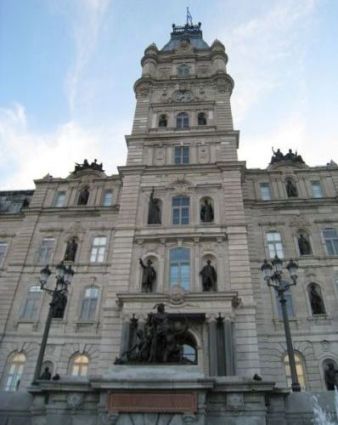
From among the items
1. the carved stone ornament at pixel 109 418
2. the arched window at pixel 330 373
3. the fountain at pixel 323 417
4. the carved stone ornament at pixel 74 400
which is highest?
the arched window at pixel 330 373

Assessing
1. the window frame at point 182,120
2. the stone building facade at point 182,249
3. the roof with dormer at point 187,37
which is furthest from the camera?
the roof with dormer at point 187,37

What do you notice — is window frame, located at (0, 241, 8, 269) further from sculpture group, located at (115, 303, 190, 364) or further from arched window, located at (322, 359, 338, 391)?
arched window, located at (322, 359, 338, 391)

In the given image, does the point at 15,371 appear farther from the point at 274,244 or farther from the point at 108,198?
the point at 274,244

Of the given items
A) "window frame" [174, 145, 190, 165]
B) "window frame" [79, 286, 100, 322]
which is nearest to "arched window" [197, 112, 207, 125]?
"window frame" [174, 145, 190, 165]

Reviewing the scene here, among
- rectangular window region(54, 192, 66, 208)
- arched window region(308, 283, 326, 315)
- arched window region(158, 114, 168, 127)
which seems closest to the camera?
arched window region(308, 283, 326, 315)

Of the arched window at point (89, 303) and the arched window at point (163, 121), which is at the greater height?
the arched window at point (163, 121)

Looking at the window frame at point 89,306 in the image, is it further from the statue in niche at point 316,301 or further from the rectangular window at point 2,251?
the statue in niche at point 316,301

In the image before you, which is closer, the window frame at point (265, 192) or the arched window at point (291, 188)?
the arched window at point (291, 188)

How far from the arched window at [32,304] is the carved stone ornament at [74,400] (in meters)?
12.3

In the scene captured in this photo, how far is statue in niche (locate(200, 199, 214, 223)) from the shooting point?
25.1m

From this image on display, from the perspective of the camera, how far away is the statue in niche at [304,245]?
25.5 m

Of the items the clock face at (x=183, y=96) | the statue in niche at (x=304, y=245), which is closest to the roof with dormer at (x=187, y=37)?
the clock face at (x=183, y=96)

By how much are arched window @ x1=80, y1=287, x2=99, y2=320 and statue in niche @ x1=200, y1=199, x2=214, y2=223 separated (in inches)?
341

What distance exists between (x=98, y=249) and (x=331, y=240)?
16.4 metres
